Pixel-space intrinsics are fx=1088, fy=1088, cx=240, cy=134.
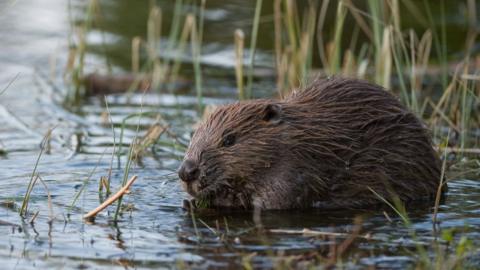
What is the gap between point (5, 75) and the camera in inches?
389

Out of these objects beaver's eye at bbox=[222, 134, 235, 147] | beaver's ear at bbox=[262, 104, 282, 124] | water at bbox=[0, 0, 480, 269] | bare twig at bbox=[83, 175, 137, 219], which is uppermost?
beaver's ear at bbox=[262, 104, 282, 124]

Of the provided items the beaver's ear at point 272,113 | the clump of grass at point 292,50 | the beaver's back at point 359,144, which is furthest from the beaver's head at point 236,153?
the clump of grass at point 292,50

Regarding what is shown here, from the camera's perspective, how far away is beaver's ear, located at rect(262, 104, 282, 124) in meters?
5.72

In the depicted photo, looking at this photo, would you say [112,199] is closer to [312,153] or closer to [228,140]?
[228,140]

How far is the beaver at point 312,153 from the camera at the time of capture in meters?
5.62

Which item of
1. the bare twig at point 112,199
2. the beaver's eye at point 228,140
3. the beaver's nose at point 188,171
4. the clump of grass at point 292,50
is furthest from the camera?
the clump of grass at point 292,50

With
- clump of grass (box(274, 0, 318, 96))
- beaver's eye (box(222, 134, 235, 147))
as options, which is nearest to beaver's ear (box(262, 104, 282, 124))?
beaver's eye (box(222, 134, 235, 147))

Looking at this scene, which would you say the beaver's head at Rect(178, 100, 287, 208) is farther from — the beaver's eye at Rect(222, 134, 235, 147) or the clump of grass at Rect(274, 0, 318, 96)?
the clump of grass at Rect(274, 0, 318, 96)

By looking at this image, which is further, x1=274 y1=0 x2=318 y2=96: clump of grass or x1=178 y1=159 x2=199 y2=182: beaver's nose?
x1=274 y1=0 x2=318 y2=96: clump of grass

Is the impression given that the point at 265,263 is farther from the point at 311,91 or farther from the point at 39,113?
the point at 39,113

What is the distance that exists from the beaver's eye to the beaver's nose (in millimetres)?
255

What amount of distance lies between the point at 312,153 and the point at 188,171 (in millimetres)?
691

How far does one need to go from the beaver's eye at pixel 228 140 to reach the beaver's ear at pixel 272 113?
7.9 inches

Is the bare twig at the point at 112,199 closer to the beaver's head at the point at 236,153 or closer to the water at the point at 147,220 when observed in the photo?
the water at the point at 147,220
